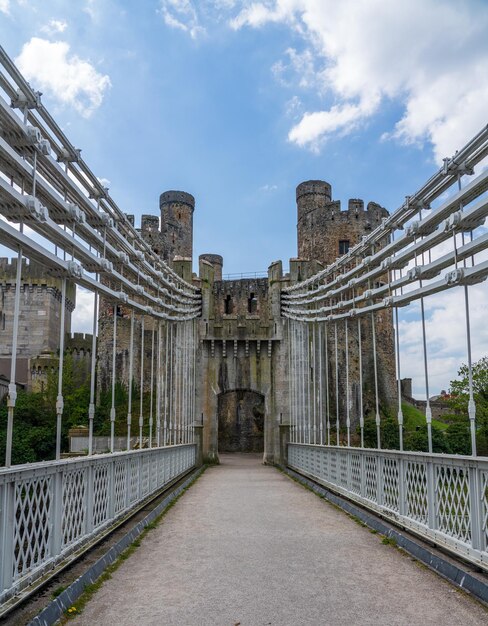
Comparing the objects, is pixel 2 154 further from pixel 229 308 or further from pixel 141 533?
pixel 229 308

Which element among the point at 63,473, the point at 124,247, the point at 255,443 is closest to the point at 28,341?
the point at 255,443

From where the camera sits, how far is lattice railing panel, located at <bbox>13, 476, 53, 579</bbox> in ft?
11.8

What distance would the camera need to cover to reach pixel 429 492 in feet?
16.8

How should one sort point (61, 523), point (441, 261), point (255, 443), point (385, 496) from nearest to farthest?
point (61, 523) < point (441, 261) < point (385, 496) < point (255, 443)

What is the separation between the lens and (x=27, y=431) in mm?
22875

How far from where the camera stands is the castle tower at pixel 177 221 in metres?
39.3

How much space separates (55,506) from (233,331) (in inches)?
533

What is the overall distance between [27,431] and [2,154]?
809 inches

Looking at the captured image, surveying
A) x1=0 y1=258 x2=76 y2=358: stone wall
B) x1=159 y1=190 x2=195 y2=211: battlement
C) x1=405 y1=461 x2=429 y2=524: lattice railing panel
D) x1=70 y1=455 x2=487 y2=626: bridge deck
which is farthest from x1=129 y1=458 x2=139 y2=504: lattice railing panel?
x1=159 y1=190 x2=195 y2=211: battlement

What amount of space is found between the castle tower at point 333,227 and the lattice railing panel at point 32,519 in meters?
30.0

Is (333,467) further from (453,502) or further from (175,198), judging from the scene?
(175,198)

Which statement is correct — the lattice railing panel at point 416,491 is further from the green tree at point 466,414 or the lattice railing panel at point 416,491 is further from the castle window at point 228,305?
the castle window at point 228,305

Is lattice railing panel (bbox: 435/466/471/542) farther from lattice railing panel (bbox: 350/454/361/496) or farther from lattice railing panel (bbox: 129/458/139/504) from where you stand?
lattice railing panel (bbox: 129/458/139/504)

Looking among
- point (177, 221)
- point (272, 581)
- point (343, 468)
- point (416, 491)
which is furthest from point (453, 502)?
point (177, 221)
